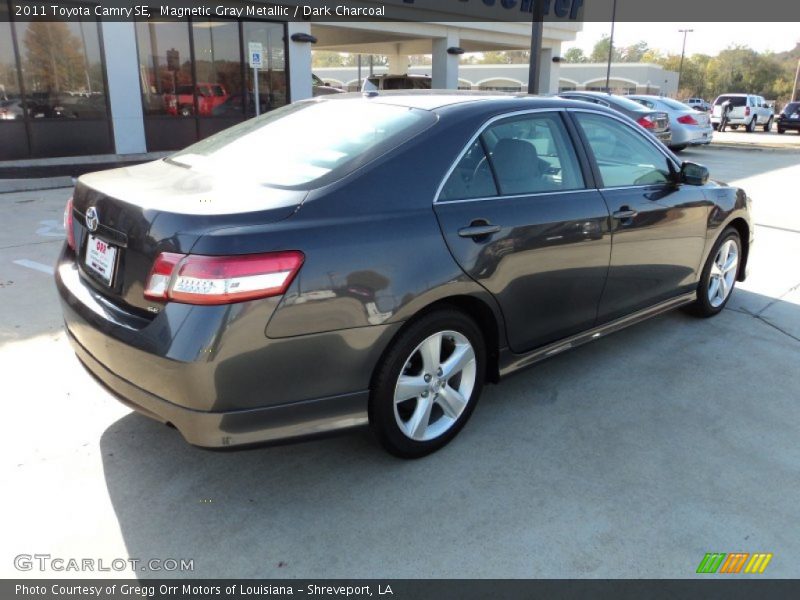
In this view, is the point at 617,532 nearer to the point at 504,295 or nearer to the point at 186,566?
the point at 504,295

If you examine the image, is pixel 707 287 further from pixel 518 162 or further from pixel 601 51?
pixel 601 51

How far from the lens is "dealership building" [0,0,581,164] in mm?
12727

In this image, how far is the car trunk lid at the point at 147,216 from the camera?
2363 mm

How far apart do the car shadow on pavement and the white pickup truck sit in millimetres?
31658

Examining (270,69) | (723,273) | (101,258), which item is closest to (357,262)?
(101,258)

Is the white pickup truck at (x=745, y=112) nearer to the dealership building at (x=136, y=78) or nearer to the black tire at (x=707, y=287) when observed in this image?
the dealership building at (x=136, y=78)

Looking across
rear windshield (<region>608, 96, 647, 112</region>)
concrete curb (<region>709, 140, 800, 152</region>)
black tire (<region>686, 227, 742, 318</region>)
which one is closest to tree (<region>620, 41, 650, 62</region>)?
concrete curb (<region>709, 140, 800, 152</region>)

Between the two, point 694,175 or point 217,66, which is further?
point 217,66

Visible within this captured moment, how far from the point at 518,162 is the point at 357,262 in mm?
1238

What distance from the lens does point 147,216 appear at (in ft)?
8.04

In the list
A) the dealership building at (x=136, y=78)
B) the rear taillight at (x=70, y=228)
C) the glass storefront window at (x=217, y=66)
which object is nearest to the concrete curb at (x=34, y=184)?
the dealership building at (x=136, y=78)

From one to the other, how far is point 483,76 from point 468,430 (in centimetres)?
6625

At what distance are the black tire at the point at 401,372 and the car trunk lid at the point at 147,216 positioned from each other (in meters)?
0.75

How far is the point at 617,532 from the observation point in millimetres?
2598
